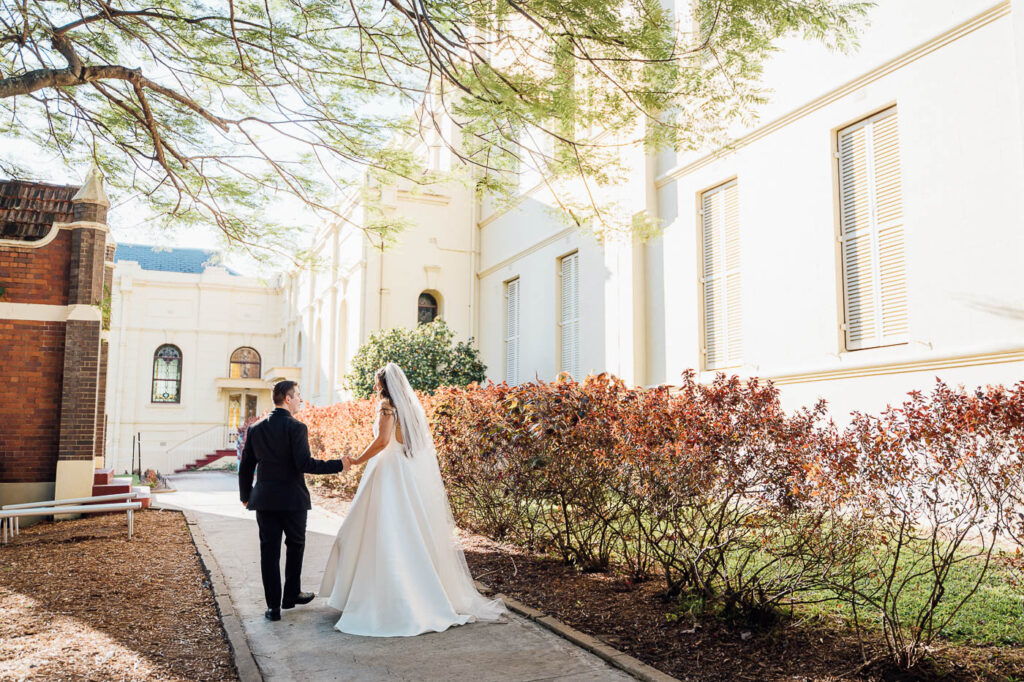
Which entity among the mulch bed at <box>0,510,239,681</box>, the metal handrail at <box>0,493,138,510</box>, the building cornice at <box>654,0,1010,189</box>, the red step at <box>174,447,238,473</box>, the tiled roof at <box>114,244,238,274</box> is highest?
the tiled roof at <box>114,244,238,274</box>

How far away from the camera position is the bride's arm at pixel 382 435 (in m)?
6.12

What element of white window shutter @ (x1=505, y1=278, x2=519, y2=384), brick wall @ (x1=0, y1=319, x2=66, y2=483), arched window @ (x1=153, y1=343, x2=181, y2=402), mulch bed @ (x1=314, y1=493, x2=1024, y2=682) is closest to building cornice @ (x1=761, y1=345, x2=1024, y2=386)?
mulch bed @ (x1=314, y1=493, x2=1024, y2=682)

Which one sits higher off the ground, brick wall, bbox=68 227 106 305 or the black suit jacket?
brick wall, bbox=68 227 106 305

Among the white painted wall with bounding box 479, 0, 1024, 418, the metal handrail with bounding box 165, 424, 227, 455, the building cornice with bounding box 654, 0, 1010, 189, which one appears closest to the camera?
the white painted wall with bounding box 479, 0, 1024, 418

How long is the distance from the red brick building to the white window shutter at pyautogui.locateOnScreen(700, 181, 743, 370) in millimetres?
9965

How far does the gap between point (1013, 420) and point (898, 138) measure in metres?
6.71

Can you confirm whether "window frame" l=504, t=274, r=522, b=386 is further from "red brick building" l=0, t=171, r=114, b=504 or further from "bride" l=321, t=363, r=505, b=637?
"bride" l=321, t=363, r=505, b=637

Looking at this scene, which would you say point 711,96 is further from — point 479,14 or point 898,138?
point 898,138

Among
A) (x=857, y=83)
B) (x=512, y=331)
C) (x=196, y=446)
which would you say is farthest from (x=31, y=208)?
(x=196, y=446)

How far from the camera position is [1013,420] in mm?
4078

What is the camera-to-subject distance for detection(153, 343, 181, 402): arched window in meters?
39.2

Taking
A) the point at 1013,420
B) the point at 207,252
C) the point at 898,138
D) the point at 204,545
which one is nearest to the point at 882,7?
the point at 898,138

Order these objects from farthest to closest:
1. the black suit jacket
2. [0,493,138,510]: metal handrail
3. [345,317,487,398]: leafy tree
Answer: [345,317,487,398]: leafy tree
[0,493,138,510]: metal handrail
the black suit jacket

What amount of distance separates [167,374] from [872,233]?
123 ft
